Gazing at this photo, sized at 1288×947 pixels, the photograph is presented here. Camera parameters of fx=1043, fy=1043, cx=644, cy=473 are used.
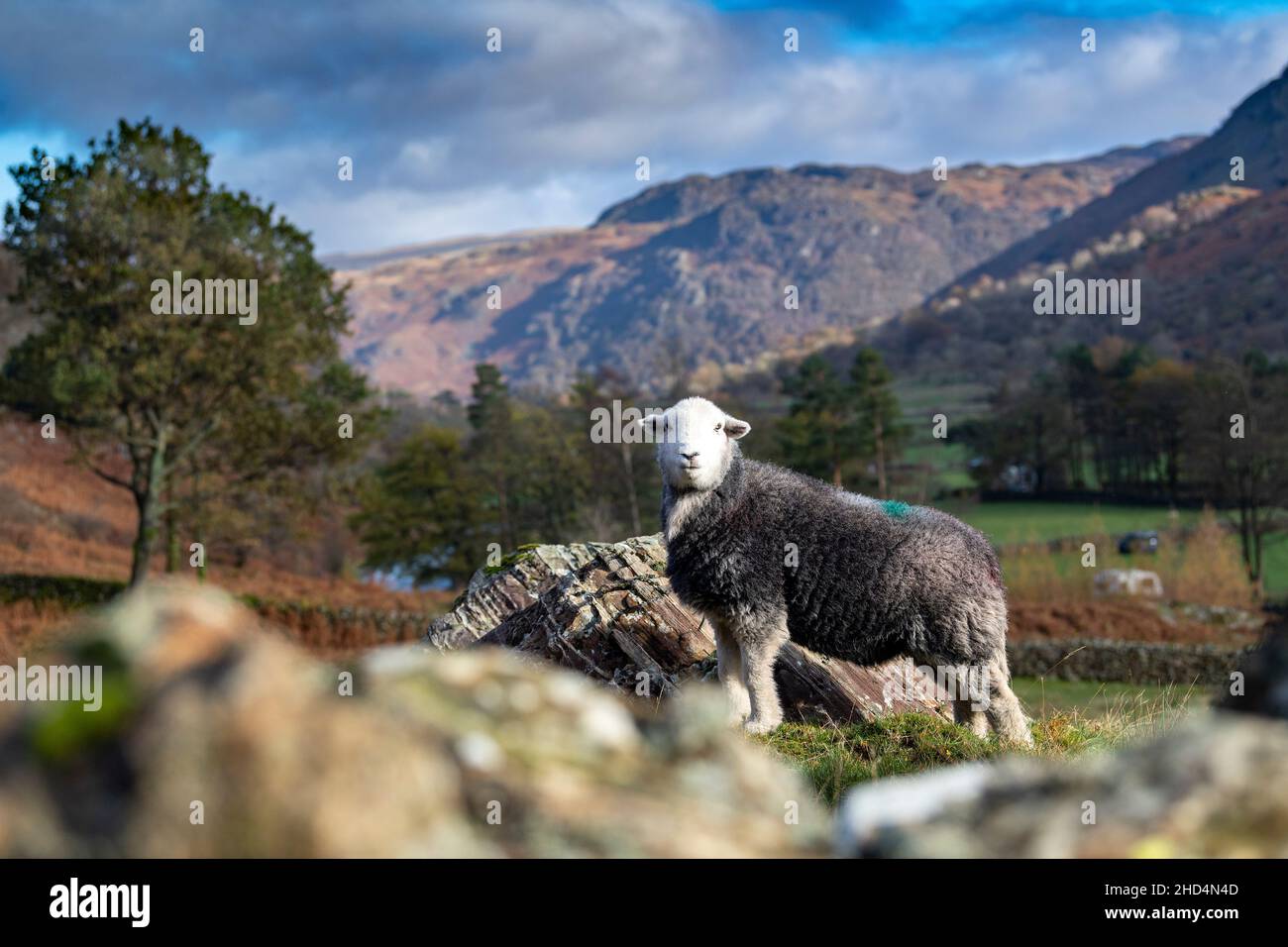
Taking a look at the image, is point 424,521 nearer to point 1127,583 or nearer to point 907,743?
point 1127,583

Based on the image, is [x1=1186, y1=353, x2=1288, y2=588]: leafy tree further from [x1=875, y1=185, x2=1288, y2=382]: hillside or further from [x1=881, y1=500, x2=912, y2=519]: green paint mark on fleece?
[x1=875, y1=185, x2=1288, y2=382]: hillside

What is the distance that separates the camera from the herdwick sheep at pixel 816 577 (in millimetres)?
8336

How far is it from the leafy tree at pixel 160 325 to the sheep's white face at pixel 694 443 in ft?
85.8

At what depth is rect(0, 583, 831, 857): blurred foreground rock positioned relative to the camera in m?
1.76

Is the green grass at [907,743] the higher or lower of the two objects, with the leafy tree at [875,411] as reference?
lower

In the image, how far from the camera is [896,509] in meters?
8.64

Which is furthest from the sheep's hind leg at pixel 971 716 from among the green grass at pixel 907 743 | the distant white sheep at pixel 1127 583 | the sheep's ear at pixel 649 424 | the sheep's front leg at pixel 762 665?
the distant white sheep at pixel 1127 583

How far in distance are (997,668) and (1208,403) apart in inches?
2299

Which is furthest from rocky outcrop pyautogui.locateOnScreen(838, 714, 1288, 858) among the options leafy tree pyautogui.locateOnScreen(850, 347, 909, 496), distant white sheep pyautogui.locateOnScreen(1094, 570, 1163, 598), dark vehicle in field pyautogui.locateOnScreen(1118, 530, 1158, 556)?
leafy tree pyautogui.locateOnScreen(850, 347, 909, 496)

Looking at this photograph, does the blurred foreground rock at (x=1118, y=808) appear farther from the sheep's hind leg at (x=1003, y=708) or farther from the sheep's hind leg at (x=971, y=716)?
the sheep's hind leg at (x=971, y=716)

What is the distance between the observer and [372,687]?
6.92ft

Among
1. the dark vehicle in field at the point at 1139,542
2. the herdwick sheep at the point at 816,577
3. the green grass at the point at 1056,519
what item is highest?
the herdwick sheep at the point at 816,577
